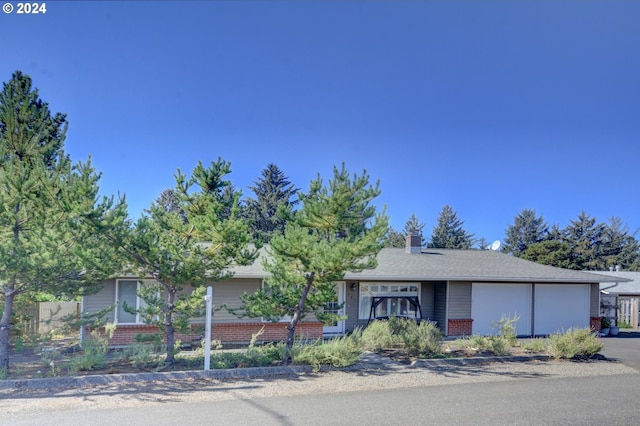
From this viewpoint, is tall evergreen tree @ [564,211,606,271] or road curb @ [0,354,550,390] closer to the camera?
road curb @ [0,354,550,390]

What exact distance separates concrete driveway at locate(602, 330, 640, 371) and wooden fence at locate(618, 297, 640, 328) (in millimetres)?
3430

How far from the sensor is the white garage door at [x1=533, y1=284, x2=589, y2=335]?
59.5 feet

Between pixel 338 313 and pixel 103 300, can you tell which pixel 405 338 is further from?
pixel 103 300

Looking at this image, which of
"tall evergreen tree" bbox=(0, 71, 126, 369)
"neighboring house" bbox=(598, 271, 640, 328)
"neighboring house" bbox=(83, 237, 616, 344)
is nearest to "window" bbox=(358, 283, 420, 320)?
"neighboring house" bbox=(83, 237, 616, 344)

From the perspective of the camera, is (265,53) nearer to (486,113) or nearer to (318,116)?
(318,116)

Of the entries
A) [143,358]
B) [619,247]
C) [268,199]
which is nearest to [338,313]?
[143,358]

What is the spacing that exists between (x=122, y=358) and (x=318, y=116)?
990cm

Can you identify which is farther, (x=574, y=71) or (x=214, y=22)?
(x=574, y=71)

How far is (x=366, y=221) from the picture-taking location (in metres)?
11.1

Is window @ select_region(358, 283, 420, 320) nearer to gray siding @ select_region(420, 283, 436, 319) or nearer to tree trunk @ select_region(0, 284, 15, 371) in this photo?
gray siding @ select_region(420, 283, 436, 319)

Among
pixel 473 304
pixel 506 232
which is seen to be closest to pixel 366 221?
pixel 473 304

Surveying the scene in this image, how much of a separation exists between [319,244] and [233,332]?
6116 mm

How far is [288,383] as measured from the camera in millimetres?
8867

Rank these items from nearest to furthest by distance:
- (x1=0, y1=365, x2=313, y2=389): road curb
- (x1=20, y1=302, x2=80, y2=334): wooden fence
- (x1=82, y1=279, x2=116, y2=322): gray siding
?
1. (x1=0, y1=365, x2=313, y2=389): road curb
2. (x1=82, y1=279, x2=116, y2=322): gray siding
3. (x1=20, y1=302, x2=80, y2=334): wooden fence
